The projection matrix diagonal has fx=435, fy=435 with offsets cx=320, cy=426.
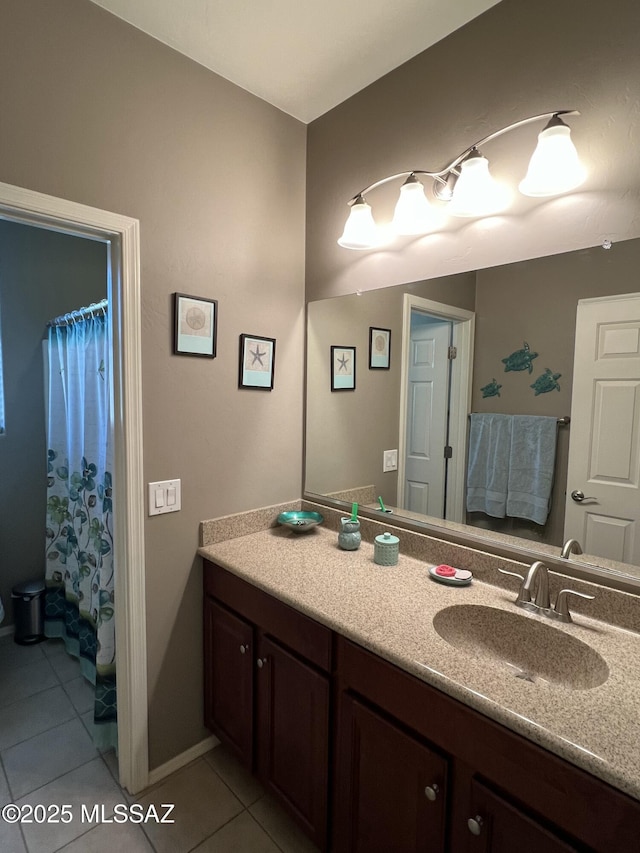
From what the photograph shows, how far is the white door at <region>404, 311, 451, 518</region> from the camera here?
1606 millimetres

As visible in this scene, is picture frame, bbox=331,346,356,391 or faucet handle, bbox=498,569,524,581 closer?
faucet handle, bbox=498,569,524,581

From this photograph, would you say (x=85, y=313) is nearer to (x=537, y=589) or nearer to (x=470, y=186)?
(x=470, y=186)

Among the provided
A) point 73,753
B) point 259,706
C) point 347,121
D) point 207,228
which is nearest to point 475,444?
point 259,706

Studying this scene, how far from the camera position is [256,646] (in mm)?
1510

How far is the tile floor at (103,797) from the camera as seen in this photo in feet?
4.68

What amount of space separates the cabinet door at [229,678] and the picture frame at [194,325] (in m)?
0.98

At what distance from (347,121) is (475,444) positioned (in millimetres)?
1432

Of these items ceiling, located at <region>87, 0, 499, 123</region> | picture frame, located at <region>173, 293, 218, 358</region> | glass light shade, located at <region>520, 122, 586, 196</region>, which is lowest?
picture frame, located at <region>173, 293, 218, 358</region>

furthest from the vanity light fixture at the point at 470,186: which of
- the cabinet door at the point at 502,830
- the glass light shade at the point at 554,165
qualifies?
the cabinet door at the point at 502,830

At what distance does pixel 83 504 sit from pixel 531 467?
2011 mm

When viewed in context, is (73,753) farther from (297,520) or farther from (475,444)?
(475,444)

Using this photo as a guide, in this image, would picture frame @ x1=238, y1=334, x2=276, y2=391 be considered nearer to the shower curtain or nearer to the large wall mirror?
the large wall mirror

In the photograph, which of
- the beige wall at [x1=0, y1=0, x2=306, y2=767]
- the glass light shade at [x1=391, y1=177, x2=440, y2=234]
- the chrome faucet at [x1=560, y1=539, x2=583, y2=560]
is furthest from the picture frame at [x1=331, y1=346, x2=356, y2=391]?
the chrome faucet at [x1=560, y1=539, x2=583, y2=560]

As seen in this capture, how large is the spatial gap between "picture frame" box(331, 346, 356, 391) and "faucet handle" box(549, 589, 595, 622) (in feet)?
3.65
